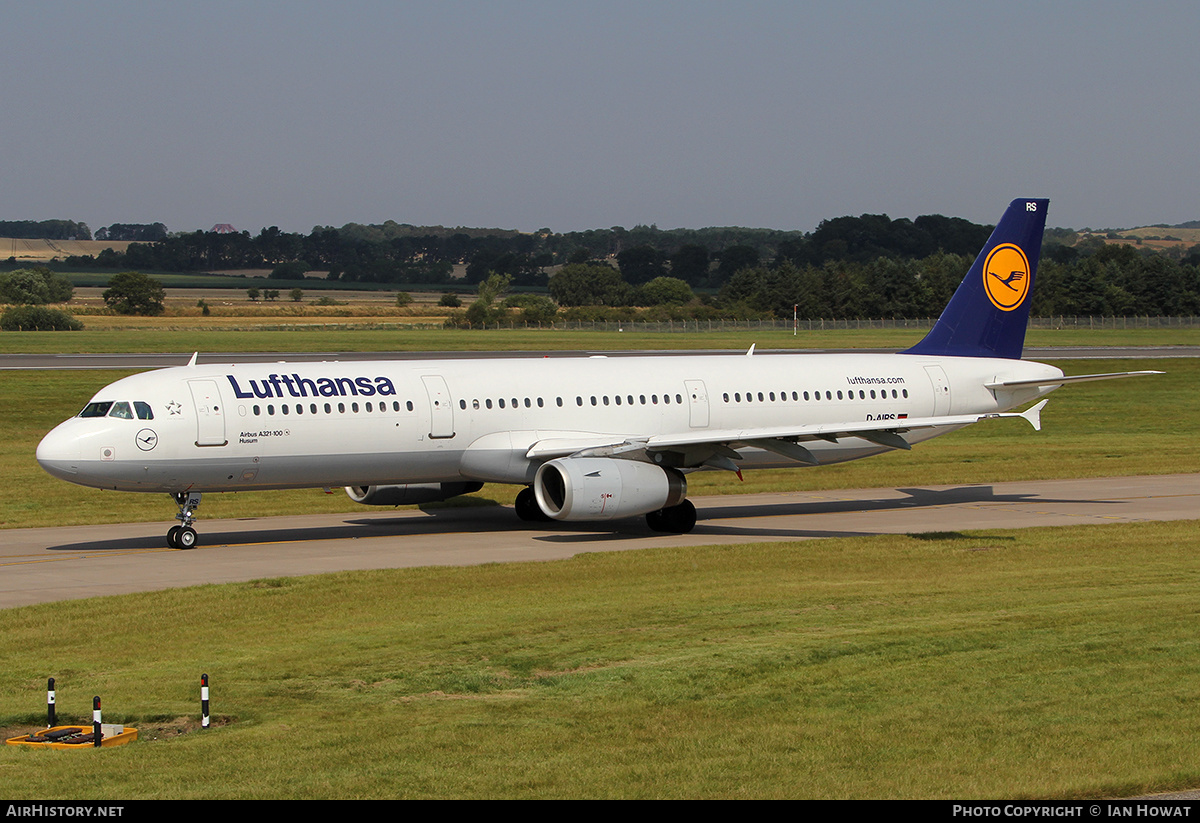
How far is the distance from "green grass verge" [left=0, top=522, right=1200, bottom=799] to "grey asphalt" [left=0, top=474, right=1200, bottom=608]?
2.68 meters

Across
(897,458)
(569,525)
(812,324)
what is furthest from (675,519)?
(812,324)

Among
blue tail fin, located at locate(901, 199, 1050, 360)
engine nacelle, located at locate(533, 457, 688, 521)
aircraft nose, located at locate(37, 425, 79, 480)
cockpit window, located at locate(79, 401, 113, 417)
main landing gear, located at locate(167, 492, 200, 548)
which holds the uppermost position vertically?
blue tail fin, located at locate(901, 199, 1050, 360)

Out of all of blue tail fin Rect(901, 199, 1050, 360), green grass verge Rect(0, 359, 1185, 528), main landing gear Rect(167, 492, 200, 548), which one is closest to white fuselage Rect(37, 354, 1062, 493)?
main landing gear Rect(167, 492, 200, 548)

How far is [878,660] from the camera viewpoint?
18234 mm

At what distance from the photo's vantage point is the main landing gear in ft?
99.9

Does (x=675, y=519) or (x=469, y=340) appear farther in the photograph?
(x=469, y=340)

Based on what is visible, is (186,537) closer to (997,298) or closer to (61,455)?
(61,455)

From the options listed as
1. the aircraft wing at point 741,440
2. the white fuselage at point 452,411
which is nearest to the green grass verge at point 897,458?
the white fuselage at point 452,411

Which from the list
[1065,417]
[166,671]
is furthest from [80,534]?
[1065,417]

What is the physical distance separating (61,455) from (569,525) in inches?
489

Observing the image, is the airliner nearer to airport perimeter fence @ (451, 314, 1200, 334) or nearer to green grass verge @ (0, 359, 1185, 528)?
green grass verge @ (0, 359, 1185, 528)

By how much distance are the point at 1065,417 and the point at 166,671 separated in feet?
164

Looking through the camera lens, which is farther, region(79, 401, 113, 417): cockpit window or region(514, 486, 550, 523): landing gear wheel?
region(514, 486, 550, 523): landing gear wheel

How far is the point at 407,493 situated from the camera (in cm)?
3575
